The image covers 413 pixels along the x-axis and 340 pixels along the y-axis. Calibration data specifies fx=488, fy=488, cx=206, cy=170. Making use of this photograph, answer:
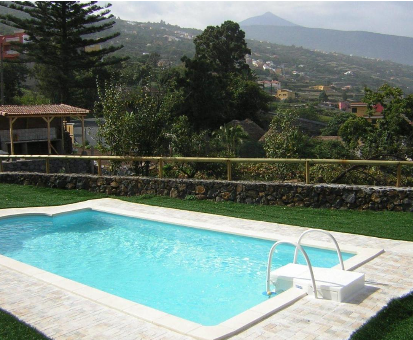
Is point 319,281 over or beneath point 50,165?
over

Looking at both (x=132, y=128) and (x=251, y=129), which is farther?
(x=251, y=129)

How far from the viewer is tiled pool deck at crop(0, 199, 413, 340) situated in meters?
4.60

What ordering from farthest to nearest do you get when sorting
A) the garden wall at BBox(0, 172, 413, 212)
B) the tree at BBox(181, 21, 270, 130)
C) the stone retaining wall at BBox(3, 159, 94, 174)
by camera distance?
the tree at BBox(181, 21, 270, 130)
the stone retaining wall at BBox(3, 159, 94, 174)
the garden wall at BBox(0, 172, 413, 212)

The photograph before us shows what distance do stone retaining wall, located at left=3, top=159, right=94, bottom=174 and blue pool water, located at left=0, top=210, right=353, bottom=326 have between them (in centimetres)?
737

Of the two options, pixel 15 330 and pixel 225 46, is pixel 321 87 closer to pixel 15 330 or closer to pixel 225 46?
pixel 225 46

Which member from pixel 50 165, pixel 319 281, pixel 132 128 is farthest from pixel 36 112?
pixel 319 281

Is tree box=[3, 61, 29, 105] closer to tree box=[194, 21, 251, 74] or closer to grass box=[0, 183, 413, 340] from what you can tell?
tree box=[194, 21, 251, 74]

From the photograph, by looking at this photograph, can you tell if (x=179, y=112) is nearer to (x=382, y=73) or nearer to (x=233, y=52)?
(x=233, y=52)

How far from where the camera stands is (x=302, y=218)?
9.62 metres

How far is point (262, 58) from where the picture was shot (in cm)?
18062

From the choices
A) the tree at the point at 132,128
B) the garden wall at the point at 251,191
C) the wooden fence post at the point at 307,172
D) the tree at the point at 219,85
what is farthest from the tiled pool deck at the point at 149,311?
the tree at the point at 219,85

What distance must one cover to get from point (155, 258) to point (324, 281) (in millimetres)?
3440

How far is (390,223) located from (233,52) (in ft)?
144

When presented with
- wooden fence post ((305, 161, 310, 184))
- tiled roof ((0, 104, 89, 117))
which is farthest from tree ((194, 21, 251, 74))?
wooden fence post ((305, 161, 310, 184))
